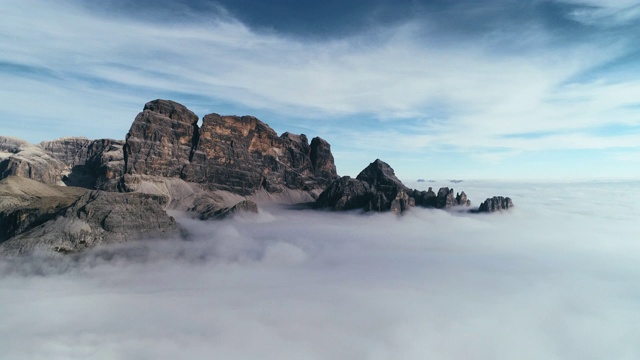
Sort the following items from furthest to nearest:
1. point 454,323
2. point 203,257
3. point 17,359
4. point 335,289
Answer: point 203,257
point 335,289
point 454,323
point 17,359

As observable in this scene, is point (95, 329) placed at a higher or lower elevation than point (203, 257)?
lower

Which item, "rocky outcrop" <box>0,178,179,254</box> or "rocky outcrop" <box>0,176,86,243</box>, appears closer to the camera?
"rocky outcrop" <box>0,178,179,254</box>

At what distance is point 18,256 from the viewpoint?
134 meters

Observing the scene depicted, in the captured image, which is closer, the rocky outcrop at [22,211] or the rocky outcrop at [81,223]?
the rocky outcrop at [81,223]

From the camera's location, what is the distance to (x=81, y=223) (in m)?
148

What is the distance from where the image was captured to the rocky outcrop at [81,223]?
140 m

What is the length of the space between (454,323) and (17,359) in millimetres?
141751

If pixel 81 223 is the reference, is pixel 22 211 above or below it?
above

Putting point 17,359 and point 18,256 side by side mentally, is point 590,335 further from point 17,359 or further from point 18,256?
point 18,256

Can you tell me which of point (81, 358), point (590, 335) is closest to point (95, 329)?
point (81, 358)

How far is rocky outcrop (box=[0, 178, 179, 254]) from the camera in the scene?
460ft

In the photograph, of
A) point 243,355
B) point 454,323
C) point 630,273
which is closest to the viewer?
point 243,355

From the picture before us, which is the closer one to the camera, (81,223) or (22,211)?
(81,223)

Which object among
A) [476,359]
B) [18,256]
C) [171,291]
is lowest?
[476,359]
